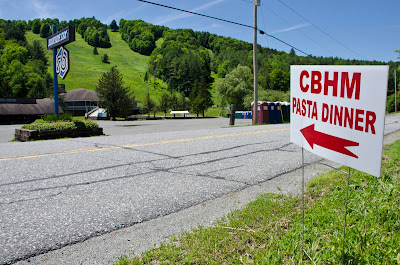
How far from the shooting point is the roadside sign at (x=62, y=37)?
12787 millimetres

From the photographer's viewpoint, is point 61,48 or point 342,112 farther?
point 61,48

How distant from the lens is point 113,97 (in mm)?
48875

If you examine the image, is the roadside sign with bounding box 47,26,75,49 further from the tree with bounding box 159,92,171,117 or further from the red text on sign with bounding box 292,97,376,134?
the tree with bounding box 159,92,171,117

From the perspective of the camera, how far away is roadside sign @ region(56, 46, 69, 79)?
13409 millimetres

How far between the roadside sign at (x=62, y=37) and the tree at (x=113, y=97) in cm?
3475

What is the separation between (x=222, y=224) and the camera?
3.16m

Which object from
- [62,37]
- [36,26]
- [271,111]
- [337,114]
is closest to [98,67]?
[36,26]

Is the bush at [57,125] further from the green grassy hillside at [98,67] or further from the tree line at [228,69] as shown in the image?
the green grassy hillside at [98,67]

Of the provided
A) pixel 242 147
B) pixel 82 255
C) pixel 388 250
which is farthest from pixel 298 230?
pixel 242 147

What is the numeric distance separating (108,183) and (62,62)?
11.1m

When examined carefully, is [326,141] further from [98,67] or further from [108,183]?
[98,67]

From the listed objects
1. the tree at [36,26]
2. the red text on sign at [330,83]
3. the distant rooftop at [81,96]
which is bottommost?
the red text on sign at [330,83]

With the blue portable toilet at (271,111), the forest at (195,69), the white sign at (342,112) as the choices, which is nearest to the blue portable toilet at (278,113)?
the blue portable toilet at (271,111)

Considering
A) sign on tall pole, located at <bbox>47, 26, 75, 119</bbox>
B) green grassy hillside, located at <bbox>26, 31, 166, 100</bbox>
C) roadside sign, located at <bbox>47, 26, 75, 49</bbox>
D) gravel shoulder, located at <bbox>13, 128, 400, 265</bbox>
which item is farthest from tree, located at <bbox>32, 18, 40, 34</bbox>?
gravel shoulder, located at <bbox>13, 128, 400, 265</bbox>
